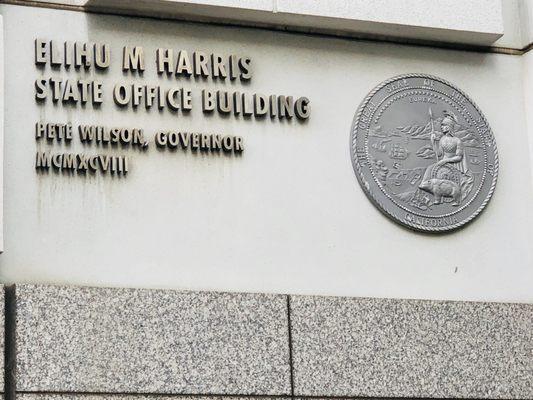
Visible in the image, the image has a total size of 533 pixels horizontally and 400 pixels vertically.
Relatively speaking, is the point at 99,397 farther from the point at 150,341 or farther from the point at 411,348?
the point at 411,348

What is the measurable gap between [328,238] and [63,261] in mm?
1930

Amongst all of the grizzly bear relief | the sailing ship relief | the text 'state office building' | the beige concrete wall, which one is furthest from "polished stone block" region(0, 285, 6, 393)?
the grizzly bear relief

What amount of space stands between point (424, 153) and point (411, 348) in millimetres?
1506

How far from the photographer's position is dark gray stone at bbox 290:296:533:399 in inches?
400

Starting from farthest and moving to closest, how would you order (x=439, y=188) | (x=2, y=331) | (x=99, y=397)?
(x=439, y=188) → (x=99, y=397) → (x=2, y=331)

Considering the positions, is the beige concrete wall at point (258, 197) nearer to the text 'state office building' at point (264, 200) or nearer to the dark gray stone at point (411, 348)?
the text 'state office building' at point (264, 200)

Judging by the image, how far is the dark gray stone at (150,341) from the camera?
9484 millimetres

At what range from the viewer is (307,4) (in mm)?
10789

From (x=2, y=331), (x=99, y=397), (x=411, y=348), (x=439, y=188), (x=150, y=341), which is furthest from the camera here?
(x=439, y=188)

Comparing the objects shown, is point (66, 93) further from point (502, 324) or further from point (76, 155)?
point (502, 324)

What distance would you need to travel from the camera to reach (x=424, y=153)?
10992 mm

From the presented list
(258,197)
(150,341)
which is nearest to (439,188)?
(258,197)

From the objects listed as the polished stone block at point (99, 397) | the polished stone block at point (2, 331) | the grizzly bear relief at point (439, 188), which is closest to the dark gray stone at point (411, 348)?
the polished stone block at point (99, 397)

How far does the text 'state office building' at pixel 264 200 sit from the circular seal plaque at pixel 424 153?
0.02 metres
